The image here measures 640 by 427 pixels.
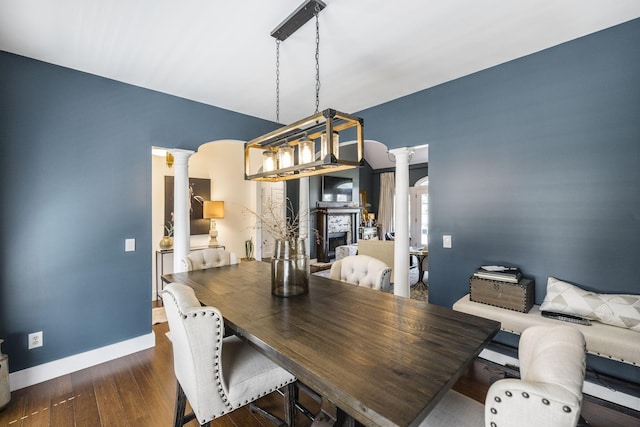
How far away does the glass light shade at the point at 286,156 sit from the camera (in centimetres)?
196

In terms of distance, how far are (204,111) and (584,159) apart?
3.70 metres

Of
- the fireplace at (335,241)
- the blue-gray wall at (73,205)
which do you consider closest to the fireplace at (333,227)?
the fireplace at (335,241)

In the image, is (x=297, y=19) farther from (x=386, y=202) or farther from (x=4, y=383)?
(x=386, y=202)

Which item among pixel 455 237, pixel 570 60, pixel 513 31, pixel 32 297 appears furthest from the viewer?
pixel 455 237

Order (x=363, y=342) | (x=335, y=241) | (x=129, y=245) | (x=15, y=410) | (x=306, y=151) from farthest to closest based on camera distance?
(x=335, y=241) < (x=129, y=245) < (x=15, y=410) < (x=306, y=151) < (x=363, y=342)

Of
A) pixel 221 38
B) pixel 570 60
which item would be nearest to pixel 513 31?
pixel 570 60

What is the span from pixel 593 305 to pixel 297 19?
280cm

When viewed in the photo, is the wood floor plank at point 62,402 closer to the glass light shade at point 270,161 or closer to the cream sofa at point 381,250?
the glass light shade at point 270,161

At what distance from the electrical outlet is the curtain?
337 inches

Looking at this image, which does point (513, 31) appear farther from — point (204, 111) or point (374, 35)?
point (204, 111)

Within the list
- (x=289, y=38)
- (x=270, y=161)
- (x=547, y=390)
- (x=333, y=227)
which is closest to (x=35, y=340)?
(x=270, y=161)

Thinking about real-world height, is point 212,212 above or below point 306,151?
below

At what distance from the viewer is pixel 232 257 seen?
122 inches

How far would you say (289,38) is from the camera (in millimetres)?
2135
